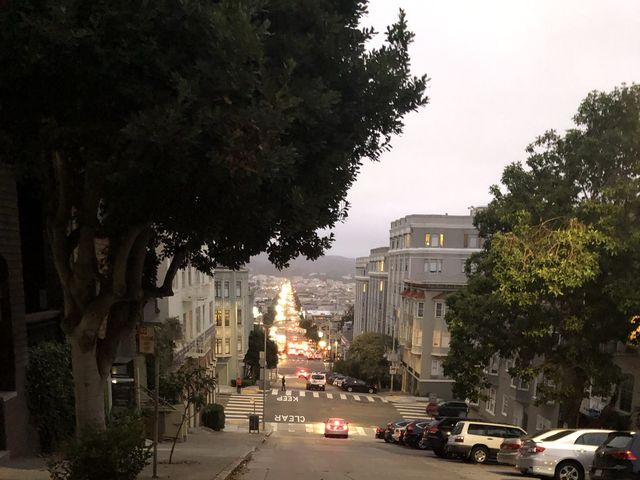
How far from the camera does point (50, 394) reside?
1320 cm

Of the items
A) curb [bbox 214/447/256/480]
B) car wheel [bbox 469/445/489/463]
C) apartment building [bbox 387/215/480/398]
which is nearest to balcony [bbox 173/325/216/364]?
curb [bbox 214/447/256/480]

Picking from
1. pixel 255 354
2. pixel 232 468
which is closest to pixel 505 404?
pixel 232 468

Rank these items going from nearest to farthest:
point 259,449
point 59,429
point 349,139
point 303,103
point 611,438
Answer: point 303,103 < point 349,139 < point 611,438 < point 59,429 < point 259,449

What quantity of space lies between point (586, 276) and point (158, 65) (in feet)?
40.8

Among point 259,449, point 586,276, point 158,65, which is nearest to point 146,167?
point 158,65

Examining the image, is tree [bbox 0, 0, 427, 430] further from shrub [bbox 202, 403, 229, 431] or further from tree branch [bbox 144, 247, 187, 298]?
shrub [bbox 202, 403, 229, 431]

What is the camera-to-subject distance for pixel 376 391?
61.8m

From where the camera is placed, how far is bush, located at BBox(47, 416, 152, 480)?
305 inches

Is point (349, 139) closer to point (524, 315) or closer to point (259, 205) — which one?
point (259, 205)

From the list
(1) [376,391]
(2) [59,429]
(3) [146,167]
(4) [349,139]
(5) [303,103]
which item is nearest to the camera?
(3) [146,167]

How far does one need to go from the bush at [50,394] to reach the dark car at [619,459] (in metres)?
10.3

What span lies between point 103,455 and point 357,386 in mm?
56072

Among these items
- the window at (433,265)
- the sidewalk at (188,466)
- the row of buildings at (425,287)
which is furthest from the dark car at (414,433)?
the window at (433,265)

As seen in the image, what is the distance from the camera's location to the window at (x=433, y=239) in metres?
60.9
